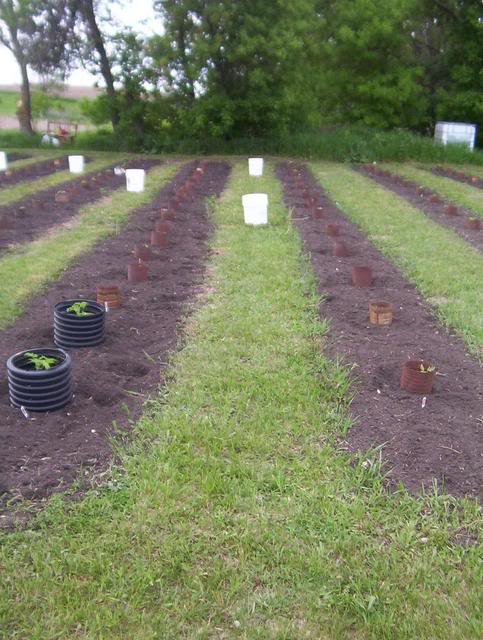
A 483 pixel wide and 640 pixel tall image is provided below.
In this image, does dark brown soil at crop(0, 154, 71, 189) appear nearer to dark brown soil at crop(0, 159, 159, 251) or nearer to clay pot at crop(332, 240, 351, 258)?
dark brown soil at crop(0, 159, 159, 251)

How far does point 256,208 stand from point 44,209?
361 cm

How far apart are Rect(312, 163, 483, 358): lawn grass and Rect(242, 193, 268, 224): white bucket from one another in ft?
4.73

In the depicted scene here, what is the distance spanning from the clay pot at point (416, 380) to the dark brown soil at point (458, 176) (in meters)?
11.0

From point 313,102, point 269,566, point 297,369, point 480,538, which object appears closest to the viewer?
point 269,566

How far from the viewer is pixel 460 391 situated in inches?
153

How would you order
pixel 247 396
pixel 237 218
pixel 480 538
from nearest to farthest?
pixel 480 538
pixel 247 396
pixel 237 218

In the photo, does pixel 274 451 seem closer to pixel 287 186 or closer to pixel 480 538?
pixel 480 538

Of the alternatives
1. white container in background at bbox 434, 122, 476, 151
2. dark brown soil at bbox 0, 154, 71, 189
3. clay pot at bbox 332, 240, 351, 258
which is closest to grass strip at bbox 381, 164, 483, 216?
white container in background at bbox 434, 122, 476, 151

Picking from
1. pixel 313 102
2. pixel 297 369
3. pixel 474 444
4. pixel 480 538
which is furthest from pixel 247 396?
pixel 313 102

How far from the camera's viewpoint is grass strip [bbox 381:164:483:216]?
11.4m

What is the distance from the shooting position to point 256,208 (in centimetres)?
850

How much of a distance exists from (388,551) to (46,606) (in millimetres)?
1394

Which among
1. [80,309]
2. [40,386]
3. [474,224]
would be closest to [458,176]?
[474,224]

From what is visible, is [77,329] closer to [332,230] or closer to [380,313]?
[380,313]
